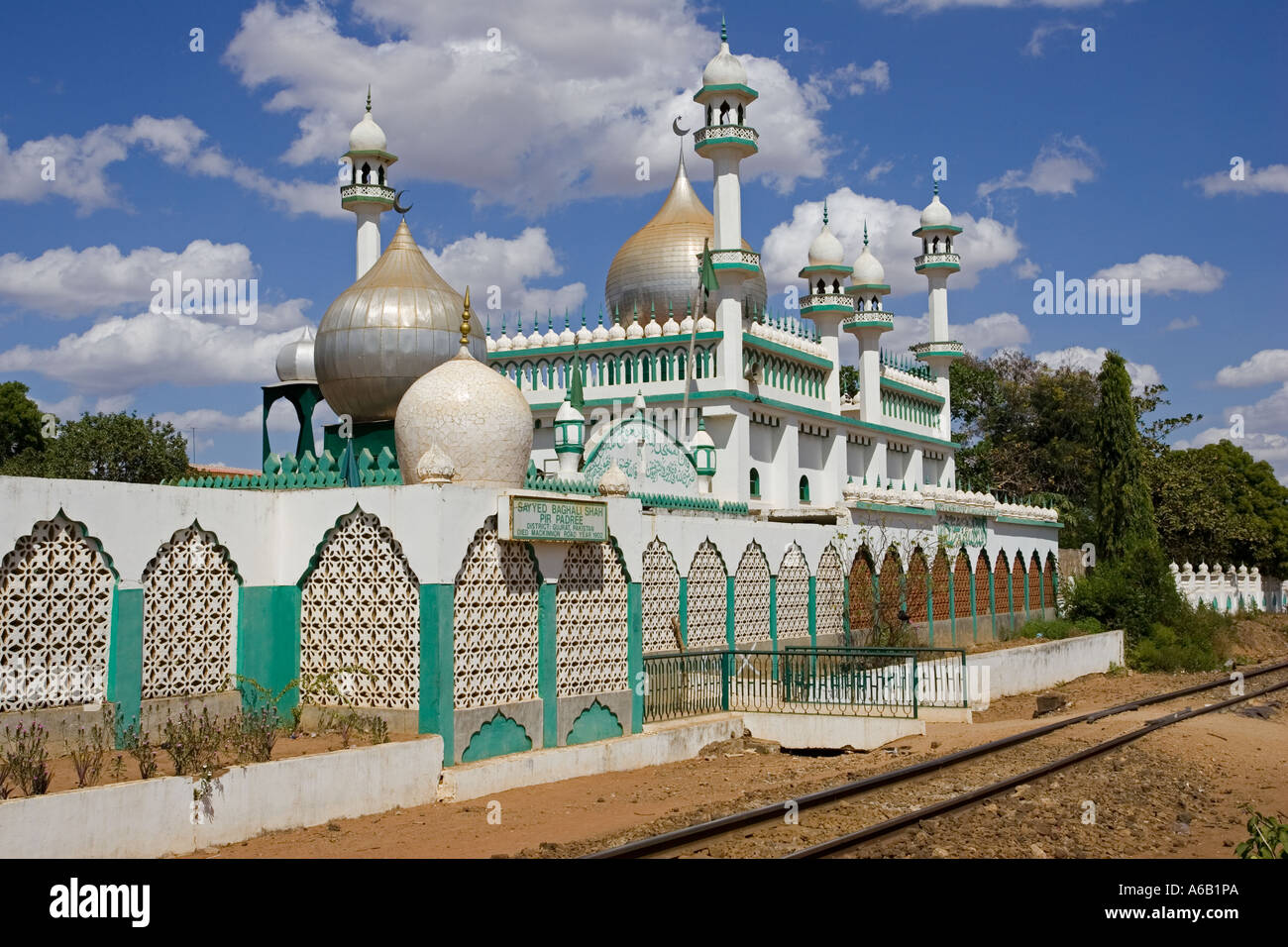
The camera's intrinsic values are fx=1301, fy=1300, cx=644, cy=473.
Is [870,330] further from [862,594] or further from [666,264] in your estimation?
[862,594]

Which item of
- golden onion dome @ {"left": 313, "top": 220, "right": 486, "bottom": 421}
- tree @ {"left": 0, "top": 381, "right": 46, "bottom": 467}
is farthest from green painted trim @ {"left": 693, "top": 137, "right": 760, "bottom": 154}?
tree @ {"left": 0, "top": 381, "right": 46, "bottom": 467}

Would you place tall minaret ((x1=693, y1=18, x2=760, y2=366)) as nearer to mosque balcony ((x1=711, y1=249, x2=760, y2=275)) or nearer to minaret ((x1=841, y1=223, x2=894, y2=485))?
mosque balcony ((x1=711, y1=249, x2=760, y2=275))

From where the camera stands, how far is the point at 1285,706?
817 inches

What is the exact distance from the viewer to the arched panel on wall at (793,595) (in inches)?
862

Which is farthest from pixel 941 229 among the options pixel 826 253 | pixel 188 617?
pixel 188 617

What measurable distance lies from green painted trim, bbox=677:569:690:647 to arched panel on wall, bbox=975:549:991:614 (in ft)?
47.9

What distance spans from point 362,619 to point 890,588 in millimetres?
15665

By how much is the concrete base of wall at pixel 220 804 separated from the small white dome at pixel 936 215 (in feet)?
110

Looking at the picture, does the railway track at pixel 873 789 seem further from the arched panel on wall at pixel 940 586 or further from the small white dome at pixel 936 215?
the small white dome at pixel 936 215

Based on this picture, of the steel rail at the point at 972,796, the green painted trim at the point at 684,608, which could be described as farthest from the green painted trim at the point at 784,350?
the steel rail at the point at 972,796

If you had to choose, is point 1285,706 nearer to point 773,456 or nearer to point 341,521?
point 773,456

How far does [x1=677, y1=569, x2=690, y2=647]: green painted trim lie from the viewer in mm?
18812

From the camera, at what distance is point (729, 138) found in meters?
28.9

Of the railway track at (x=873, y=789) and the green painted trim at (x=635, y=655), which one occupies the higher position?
the green painted trim at (x=635, y=655)
